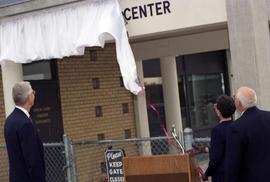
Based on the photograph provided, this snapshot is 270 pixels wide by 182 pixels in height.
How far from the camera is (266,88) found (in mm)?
6668

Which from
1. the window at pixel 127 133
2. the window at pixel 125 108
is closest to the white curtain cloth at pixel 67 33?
the window at pixel 125 108

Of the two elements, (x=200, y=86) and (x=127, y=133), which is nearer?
(x=127, y=133)

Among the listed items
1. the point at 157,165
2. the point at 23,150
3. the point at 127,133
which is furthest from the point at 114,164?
the point at 127,133

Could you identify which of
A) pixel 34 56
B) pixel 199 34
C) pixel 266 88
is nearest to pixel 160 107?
pixel 199 34

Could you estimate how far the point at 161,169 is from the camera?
5449 millimetres

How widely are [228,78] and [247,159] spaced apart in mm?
12820

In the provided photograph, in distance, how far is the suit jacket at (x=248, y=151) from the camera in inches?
180

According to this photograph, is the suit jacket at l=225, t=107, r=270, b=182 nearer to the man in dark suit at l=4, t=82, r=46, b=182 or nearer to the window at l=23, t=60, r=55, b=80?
the man in dark suit at l=4, t=82, r=46, b=182

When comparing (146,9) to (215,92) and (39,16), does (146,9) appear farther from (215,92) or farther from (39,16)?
(215,92)

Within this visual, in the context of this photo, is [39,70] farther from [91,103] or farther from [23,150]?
[23,150]

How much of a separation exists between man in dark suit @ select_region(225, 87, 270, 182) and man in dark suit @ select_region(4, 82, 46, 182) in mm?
1740

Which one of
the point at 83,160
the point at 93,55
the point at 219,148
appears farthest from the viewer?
the point at 93,55

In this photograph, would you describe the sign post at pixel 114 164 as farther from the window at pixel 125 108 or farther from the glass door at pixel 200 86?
the glass door at pixel 200 86

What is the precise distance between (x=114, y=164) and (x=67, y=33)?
192cm
